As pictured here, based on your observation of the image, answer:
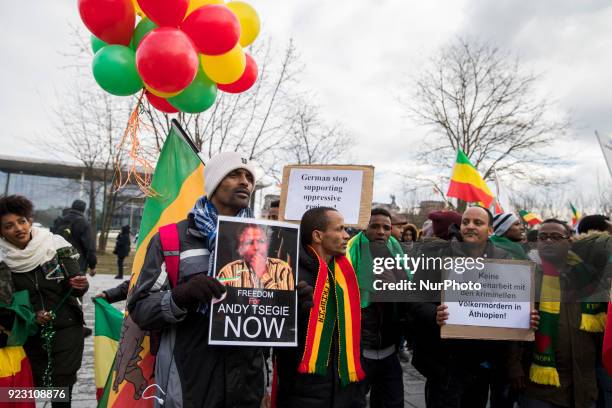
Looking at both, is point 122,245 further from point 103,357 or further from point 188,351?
point 188,351

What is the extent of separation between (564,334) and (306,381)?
1.77 metres

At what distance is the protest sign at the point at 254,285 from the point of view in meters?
2.09

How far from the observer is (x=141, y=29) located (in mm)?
3592

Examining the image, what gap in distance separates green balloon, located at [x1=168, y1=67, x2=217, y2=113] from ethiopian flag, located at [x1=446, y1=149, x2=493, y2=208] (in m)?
4.83

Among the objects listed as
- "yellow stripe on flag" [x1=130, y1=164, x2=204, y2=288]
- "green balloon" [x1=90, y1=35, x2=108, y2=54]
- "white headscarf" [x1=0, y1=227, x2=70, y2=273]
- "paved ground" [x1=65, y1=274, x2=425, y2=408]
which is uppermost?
"green balloon" [x1=90, y1=35, x2=108, y2=54]

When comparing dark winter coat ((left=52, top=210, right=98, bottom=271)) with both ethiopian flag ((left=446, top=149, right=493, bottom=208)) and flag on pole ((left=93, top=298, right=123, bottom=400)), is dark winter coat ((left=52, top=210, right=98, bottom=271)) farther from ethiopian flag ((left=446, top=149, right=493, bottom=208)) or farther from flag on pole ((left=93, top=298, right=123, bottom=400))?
ethiopian flag ((left=446, top=149, right=493, bottom=208))

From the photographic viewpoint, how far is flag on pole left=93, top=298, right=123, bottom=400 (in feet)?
11.1

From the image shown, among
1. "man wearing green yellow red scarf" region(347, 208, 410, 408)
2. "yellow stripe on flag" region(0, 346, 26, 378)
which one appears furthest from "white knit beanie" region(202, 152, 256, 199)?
"yellow stripe on flag" region(0, 346, 26, 378)

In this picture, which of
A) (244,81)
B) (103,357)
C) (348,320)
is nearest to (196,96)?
(244,81)

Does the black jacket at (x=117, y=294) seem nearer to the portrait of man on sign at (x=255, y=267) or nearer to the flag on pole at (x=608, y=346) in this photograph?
the portrait of man on sign at (x=255, y=267)

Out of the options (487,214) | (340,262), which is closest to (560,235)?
(487,214)

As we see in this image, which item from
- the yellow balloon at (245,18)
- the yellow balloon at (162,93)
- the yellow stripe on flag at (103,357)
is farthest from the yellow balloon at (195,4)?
the yellow stripe on flag at (103,357)

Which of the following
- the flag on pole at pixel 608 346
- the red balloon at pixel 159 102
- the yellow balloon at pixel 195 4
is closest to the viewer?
the flag on pole at pixel 608 346

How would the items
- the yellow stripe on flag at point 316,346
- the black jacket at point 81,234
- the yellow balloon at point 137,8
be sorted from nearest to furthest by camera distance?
the yellow stripe on flag at point 316,346, the yellow balloon at point 137,8, the black jacket at point 81,234
